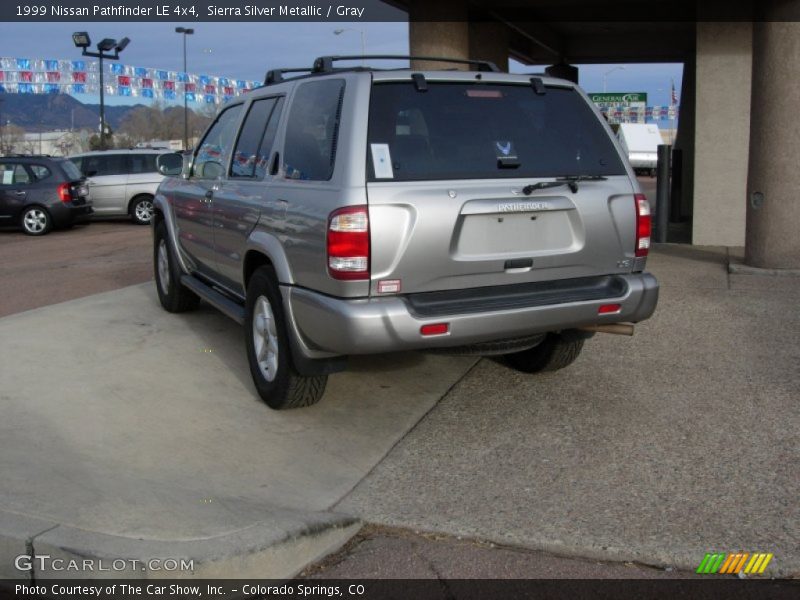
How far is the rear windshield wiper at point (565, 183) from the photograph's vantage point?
508cm

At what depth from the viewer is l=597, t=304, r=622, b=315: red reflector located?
17.4ft

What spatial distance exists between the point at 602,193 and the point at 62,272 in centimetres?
891

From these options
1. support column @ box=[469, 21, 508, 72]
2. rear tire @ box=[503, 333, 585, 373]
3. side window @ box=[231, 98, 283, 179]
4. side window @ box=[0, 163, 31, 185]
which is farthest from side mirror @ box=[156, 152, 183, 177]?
side window @ box=[0, 163, 31, 185]

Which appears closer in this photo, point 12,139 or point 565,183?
point 565,183

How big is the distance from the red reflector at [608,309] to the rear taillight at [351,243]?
1441mm

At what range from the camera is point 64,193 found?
61.4ft

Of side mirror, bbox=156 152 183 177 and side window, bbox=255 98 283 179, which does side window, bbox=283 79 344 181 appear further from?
side mirror, bbox=156 152 183 177

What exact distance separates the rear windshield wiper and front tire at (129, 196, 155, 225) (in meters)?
16.4

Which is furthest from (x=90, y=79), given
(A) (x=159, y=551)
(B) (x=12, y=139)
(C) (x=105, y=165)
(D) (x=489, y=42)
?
(A) (x=159, y=551)

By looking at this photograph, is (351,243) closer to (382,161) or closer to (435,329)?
(382,161)

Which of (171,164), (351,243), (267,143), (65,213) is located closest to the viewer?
(351,243)

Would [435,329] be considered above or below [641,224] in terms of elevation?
below

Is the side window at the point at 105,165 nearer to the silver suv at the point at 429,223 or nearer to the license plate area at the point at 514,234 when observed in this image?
the silver suv at the point at 429,223

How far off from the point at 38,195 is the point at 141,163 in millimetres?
2714
